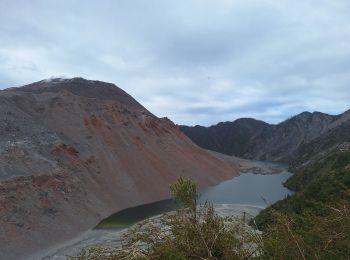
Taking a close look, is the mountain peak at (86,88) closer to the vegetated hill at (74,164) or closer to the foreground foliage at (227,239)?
the vegetated hill at (74,164)

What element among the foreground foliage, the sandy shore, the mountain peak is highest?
the mountain peak

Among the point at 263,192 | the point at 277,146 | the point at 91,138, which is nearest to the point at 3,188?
the point at 91,138

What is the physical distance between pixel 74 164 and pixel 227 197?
19763mm

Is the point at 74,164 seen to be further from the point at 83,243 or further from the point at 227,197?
the point at 227,197

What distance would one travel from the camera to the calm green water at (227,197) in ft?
144

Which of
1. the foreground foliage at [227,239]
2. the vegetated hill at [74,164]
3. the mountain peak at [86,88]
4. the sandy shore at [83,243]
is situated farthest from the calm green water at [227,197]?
the mountain peak at [86,88]

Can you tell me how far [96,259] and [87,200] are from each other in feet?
126

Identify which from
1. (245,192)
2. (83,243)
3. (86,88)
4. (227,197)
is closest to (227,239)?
(83,243)

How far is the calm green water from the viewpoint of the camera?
43.8 m

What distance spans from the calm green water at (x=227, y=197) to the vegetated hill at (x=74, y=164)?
1.59 meters

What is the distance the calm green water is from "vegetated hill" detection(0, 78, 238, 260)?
1.59m

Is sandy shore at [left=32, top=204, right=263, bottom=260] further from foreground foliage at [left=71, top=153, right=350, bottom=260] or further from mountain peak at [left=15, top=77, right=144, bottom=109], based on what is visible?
mountain peak at [left=15, top=77, right=144, bottom=109]

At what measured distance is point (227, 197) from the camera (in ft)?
189

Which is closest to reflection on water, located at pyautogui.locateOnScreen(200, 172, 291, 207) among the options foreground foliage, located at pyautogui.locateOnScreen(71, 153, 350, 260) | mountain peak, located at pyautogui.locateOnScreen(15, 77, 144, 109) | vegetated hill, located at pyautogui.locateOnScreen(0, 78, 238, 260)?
vegetated hill, located at pyautogui.locateOnScreen(0, 78, 238, 260)
